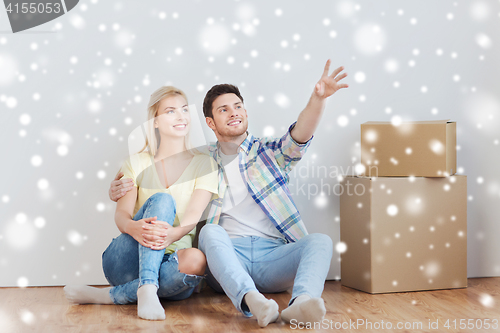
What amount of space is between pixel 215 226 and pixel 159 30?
2.79 ft

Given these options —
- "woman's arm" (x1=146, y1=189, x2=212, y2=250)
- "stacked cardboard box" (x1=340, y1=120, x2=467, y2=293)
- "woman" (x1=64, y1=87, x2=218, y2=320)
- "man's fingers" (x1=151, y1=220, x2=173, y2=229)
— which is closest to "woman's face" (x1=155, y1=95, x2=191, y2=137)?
"woman" (x1=64, y1=87, x2=218, y2=320)

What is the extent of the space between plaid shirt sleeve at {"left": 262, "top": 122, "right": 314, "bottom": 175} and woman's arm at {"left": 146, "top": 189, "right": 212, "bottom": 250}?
0.91 ft

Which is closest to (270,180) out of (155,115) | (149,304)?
(155,115)

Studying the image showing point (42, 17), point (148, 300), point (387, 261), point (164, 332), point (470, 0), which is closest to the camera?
point (164, 332)

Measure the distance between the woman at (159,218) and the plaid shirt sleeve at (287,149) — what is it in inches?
9.0

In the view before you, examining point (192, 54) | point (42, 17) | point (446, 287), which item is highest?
point (42, 17)

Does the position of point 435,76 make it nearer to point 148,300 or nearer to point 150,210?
point 150,210

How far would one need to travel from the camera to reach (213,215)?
1.50 metres

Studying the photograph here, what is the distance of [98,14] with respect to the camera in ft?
5.51

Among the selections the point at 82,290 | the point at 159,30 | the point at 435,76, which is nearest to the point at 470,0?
the point at 435,76

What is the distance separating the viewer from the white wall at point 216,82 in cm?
166

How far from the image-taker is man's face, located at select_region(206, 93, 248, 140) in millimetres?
1518

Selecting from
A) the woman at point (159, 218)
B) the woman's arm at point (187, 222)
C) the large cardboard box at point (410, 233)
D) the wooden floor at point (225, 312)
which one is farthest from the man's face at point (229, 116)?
the wooden floor at point (225, 312)

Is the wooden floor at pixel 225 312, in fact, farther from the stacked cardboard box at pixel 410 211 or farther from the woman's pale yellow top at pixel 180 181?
the woman's pale yellow top at pixel 180 181
